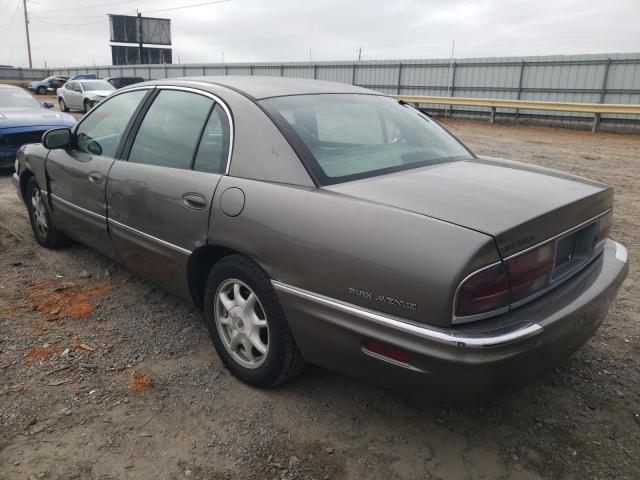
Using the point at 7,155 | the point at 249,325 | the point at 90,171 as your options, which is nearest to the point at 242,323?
the point at 249,325

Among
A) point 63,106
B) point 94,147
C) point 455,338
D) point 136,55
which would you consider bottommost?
point 63,106

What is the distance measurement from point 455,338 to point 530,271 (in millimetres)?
478

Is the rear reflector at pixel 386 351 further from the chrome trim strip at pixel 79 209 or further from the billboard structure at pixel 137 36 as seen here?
the billboard structure at pixel 137 36

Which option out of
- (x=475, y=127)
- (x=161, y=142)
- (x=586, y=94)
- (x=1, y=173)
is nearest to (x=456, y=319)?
(x=161, y=142)

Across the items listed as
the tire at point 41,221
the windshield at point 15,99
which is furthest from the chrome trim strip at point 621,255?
the windshield at point 15,99

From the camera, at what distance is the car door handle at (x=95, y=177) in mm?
3640

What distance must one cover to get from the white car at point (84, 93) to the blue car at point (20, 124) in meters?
11.9

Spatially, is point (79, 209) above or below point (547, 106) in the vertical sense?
below

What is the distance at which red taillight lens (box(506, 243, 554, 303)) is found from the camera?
2.06 m

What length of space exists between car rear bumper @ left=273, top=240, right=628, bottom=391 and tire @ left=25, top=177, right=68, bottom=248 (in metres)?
3.20

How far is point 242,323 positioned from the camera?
276 centimetres

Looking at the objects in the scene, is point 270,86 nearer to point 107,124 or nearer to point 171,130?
point 171,130

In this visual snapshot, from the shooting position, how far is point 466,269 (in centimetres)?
190

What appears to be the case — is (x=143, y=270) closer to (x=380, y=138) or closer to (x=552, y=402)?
(x=380, y=138)
